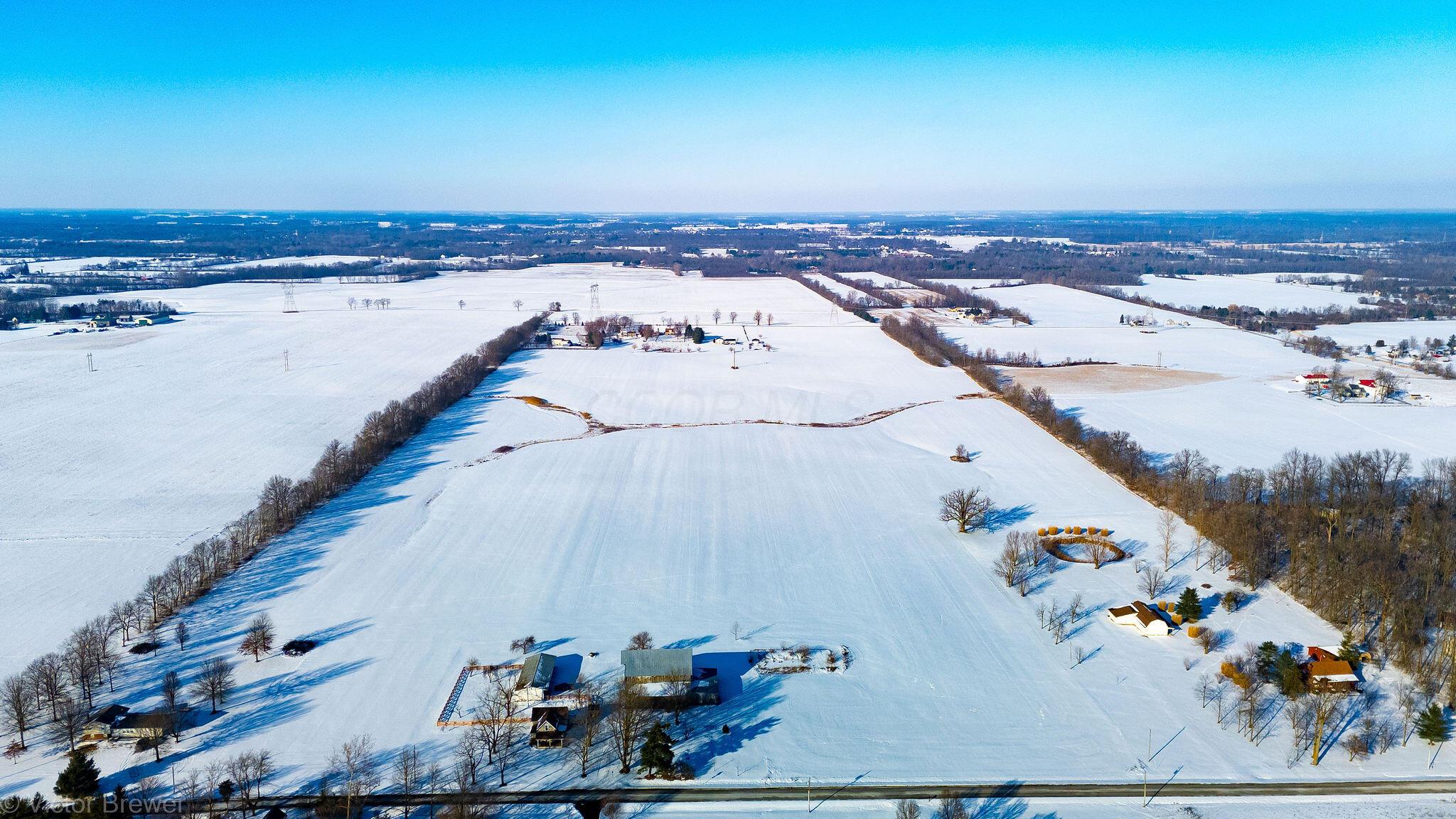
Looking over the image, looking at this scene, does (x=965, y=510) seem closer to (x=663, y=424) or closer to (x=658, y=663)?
(x=658, y=663)

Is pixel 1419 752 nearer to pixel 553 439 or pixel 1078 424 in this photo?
pixel 1078 424

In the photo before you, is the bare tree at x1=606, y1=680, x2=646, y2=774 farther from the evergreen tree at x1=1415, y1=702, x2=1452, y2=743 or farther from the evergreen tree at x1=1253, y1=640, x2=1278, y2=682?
the evergreen tree at x1=1415, y1=702, x2=1452, y2=743

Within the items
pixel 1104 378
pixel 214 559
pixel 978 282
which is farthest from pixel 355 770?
pixel 978 282

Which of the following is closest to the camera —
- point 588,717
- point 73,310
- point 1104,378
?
point 588,717

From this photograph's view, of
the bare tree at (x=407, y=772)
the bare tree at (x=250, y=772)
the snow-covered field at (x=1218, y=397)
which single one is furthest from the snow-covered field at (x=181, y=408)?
the snow-covered field at (x=1218, y=397)

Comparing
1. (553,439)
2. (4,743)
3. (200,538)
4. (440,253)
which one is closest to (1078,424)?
(553,439)

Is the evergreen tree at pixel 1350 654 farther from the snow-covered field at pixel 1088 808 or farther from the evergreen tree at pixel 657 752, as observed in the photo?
the evergreen tree at pixel 657 752
